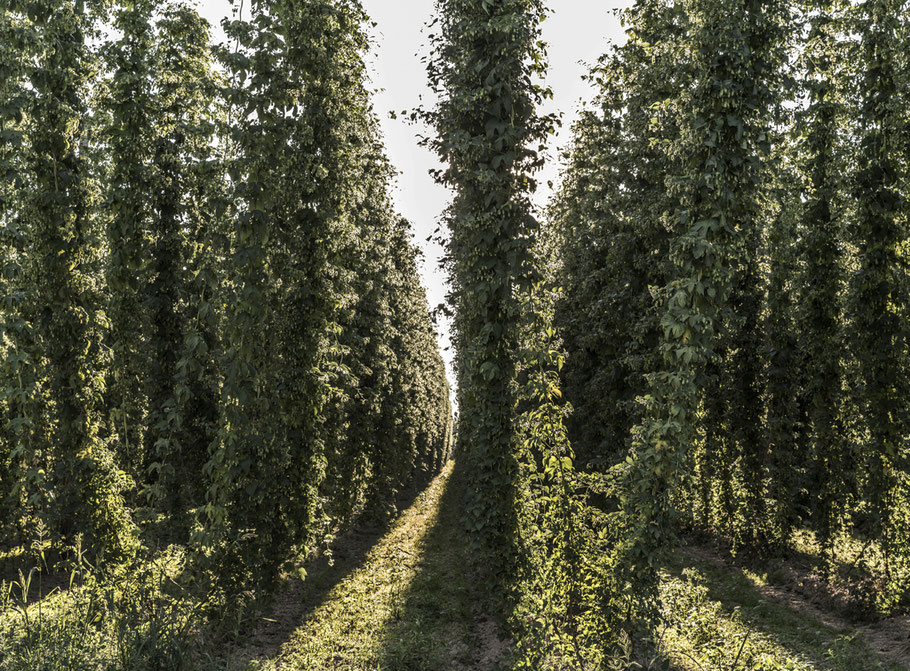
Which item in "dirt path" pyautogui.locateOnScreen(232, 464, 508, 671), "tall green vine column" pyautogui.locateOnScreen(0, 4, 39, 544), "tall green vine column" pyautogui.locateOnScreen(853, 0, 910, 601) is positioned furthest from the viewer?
"tall green vine column" pyautogui.locateOnScreen(853, 0, 910, 601)

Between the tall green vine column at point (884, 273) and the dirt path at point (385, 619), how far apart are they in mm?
7646

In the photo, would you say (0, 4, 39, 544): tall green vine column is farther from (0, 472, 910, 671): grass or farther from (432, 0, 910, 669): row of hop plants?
(432, 0, 910, 669): row of hop plants

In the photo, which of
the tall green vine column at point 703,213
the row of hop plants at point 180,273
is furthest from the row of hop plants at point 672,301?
the row of hop plants at point 180,273

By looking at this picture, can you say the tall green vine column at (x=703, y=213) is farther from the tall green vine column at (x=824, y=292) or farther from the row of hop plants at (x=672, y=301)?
the tall green vine column at (x=824, y=292)

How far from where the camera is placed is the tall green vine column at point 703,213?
8.14 metres

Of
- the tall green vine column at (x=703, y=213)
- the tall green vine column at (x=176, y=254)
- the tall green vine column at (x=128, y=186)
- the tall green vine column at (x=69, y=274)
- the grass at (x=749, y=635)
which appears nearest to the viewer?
the tall green vine column at (x=703, y=213)

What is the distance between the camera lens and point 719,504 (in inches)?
733

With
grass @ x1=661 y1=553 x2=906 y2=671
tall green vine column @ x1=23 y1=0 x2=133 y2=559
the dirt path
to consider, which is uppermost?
tall green vine column @ x1=23 y1=0 x2=133 y2=559

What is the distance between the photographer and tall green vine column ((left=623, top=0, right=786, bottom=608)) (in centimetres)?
814

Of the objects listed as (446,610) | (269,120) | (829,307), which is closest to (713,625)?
(446,610)

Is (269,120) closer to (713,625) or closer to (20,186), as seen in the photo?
(20,186)

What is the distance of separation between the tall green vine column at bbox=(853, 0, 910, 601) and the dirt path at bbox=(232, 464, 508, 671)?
25.1ft

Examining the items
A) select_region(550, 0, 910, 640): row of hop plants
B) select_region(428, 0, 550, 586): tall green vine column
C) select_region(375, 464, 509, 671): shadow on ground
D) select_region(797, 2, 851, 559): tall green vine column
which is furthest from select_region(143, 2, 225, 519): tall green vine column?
select_region(797, 2, 851, 559): tall green vine column

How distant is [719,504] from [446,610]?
978cm
